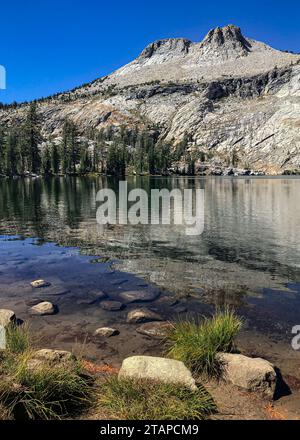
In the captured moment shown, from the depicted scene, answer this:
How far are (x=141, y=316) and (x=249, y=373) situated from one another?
6.83m

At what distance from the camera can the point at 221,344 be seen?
12266 mm

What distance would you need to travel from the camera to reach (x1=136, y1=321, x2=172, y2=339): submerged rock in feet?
49.1

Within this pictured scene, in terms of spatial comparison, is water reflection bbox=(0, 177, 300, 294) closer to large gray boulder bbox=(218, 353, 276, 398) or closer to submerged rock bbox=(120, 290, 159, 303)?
submerged rock bbox=(120, 290, 159, 303)

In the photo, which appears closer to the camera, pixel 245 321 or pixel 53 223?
pixel 245 321

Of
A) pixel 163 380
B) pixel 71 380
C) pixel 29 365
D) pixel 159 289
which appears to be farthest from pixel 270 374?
pixel 159 289

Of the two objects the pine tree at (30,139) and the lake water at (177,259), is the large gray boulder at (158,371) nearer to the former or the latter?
the lake water at (177,259)

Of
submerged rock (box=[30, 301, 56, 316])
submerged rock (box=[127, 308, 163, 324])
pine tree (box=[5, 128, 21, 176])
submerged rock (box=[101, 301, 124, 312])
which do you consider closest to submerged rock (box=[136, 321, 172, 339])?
submerged rock (box=[127, 308, 163, 324])

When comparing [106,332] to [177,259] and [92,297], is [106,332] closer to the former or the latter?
[92,297]

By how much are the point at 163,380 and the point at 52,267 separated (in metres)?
17.9

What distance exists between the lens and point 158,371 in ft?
33.3

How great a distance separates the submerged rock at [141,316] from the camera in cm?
1659

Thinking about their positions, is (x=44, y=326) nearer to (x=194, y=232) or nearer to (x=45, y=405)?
(x=45, y=405)

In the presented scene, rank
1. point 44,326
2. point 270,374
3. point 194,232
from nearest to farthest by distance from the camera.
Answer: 1. point 270,374
2. point 44,326
3. point 194,232

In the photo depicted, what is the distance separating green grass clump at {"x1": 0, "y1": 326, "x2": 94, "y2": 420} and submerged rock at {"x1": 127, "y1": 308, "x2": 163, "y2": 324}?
6.18 m
